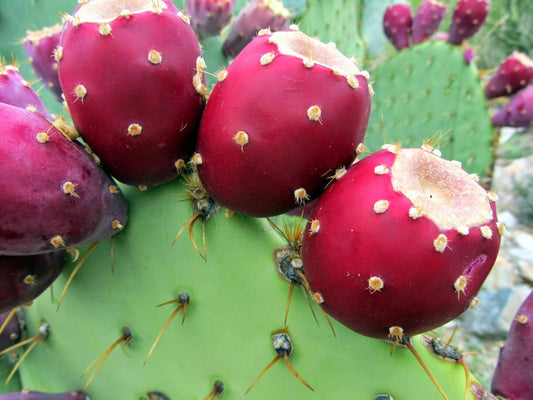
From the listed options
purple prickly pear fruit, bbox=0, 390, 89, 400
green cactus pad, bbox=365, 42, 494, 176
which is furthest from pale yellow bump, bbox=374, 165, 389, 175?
green cactus pad, bbox=365, 42, 494, 176

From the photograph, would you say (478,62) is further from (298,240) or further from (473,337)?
(298,240)

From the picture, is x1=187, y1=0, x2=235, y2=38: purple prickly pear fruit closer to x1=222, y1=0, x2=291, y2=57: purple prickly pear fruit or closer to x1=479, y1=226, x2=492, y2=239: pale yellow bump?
x1=222, y1=0, x2=291, y2=57: purple prickly pear fruit

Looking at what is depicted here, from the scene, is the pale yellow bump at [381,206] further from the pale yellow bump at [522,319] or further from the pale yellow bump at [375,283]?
the pale yellow bump at [522,319]

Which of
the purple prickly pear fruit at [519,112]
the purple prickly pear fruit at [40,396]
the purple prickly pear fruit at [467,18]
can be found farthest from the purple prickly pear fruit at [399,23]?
the purple prickly pear fruit at [40,396]

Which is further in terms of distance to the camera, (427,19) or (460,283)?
(427,19)

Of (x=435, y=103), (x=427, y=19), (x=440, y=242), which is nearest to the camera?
(x=440, y=242)

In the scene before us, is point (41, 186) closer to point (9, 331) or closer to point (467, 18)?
point (9, 331)

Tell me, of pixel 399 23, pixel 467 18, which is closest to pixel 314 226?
pixel 467 18
